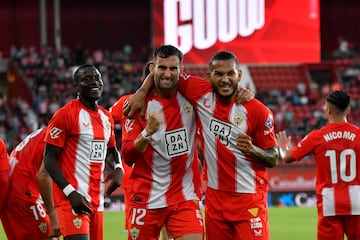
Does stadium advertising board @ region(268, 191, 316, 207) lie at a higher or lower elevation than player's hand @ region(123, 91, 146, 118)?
lower

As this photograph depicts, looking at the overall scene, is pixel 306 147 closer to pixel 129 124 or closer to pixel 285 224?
pixel 129 124

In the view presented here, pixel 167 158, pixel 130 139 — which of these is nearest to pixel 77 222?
pixel 130 139

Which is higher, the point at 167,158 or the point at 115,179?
the point at 167,158

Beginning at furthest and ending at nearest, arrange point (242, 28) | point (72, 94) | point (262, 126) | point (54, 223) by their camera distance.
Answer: point (72, 94) < point (242, 28) < point (54, 223) < point (262, 126)

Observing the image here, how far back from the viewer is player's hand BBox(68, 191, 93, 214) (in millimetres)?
7590

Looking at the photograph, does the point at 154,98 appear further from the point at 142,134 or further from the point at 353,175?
the point at 353,175

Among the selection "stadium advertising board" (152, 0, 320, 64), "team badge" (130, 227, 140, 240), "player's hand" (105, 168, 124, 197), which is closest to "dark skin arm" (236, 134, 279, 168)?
"team badge" (130, 227, 140, 240)

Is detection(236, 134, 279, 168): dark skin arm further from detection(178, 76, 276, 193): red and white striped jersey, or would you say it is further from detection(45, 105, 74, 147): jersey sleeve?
detection(45, 105, 74, 147): jersey sleeve

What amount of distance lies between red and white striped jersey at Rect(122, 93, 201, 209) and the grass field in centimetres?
627

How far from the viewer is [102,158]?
26.5ft

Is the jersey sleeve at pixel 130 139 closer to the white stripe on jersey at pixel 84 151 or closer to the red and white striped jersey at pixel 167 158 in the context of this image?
the red and white striped jersey at pixel 167 158

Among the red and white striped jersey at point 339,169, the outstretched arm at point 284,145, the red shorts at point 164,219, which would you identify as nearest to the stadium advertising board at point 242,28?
the outstretched arm at point 284,145

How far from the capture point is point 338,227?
8672 mm

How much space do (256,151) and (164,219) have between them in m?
1.05
